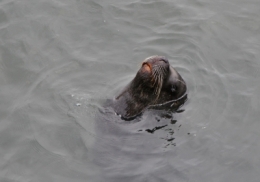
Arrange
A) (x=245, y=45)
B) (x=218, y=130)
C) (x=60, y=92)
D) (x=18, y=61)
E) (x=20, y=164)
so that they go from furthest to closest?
(x=245, y=45) < (x=18, y=61) < (x=60, y=92) < (x=218, y=130) < (x=20, y=164)

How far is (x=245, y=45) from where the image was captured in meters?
11.9

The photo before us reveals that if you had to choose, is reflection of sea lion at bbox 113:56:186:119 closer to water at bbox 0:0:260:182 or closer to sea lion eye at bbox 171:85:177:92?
sea lion eye at bbox 171:85:177:92

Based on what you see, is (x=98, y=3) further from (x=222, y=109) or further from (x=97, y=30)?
(x=222, y=109)

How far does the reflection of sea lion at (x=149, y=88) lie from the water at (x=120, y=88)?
210 mm

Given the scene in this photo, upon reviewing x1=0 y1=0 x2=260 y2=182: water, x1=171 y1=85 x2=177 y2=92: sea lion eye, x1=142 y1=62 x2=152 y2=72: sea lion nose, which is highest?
x1=142 y1=62 x2=152 y2=72: sea lion nose

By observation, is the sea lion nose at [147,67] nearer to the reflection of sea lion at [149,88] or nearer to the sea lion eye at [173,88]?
the reflection of sea lion at [149,88]

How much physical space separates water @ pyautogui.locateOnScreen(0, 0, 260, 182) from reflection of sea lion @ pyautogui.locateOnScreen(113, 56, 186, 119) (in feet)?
0.69

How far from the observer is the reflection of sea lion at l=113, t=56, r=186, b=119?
921 centimetres

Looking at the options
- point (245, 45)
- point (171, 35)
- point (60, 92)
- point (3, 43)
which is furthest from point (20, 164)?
point (245, 45)

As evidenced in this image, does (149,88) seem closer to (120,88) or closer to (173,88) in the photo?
(173,88)

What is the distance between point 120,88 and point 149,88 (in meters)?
1.03

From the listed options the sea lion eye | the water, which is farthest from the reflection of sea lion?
the water

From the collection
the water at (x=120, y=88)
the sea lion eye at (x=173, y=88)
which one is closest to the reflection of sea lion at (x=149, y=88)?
the sea lion eye at (x=173, y=88)

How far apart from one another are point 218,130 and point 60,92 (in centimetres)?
312
